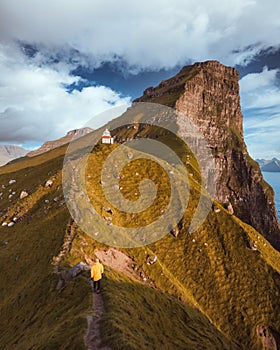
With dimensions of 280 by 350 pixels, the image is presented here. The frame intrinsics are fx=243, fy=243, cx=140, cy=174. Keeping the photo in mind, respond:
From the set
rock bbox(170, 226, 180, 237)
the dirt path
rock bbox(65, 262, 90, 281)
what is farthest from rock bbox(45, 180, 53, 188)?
the dirt path

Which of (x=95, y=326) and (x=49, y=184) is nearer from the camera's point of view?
(x=95, y=326)

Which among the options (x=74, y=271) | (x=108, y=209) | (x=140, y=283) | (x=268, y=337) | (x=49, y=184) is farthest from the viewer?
(x=49, y=184)

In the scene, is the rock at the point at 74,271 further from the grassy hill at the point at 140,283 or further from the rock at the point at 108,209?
the rock at the point at 108,209

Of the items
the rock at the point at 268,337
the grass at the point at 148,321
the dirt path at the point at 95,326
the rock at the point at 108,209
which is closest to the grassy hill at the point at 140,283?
the grass at the point at 148,321

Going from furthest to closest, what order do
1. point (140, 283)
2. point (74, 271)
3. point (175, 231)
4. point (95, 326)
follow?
1. point (175, 231)
2. point (140, 283)
3. point (74, 271)
4. point (95, 326)

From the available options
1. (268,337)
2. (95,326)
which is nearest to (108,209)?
(95,326)

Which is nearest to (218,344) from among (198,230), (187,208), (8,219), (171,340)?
(171,340)

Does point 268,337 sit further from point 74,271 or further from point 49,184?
point 49,184
